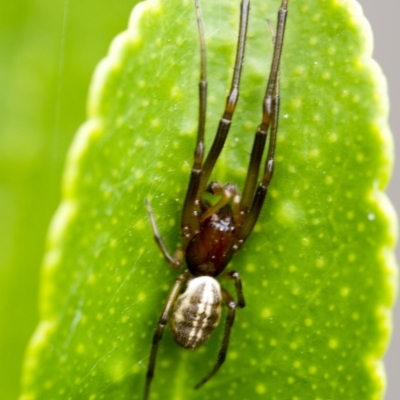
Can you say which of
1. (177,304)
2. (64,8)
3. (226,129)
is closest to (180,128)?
(226,129)

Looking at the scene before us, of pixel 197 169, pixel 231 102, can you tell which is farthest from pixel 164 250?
pixel 231 102

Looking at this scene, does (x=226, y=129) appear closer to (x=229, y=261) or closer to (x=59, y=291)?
(x=229, y=261)

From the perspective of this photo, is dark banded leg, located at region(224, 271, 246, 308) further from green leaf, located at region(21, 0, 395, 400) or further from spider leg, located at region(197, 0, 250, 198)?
spider leg, located at region(197, 0, 250, 198)

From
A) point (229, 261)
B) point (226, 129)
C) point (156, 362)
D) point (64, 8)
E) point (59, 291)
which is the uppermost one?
point (64, 8)

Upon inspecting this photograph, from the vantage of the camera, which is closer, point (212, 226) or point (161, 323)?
point (161, 323)

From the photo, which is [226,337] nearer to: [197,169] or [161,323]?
[161,323]

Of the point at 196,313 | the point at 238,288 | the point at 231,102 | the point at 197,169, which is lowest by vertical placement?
the point at 196,313

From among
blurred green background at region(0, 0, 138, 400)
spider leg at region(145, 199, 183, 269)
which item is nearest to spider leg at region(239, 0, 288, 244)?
spider leg at region(145, 199, 183, 269)
